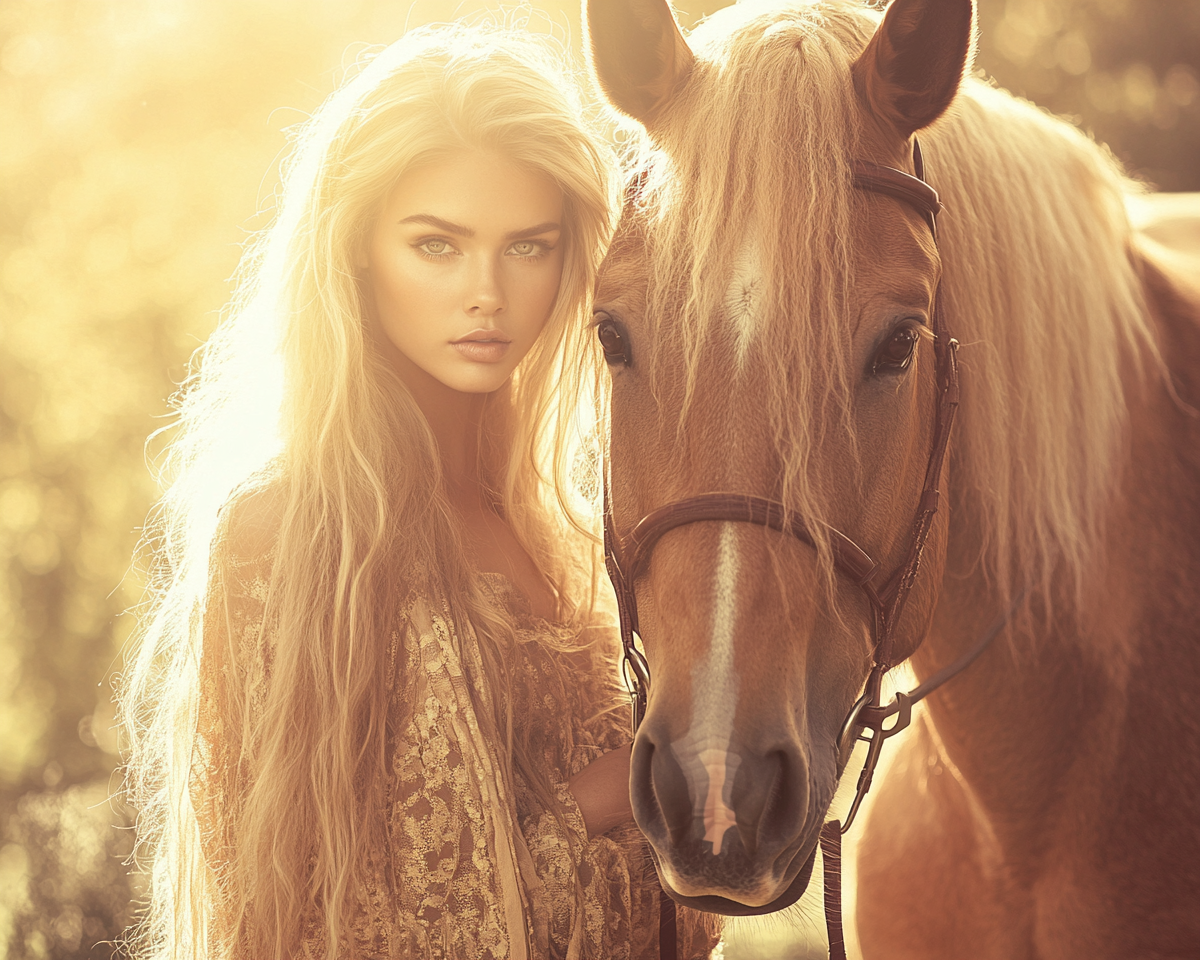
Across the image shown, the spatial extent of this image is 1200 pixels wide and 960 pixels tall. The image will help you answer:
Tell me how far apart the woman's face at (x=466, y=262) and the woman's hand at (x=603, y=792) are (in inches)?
27.4

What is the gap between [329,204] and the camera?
1591mm

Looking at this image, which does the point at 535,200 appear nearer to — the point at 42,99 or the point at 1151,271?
the point at 1151,271

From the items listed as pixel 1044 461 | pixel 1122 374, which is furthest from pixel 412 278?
pixel 1122 374

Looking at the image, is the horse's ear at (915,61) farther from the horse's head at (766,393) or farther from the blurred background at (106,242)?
the blurred background at (106,242)

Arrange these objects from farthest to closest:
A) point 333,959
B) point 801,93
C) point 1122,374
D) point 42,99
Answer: point 42,99
point 1122,374
point 333,959
point 801,93

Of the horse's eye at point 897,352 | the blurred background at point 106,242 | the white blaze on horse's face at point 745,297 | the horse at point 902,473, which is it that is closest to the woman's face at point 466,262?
the horse at point 902,473

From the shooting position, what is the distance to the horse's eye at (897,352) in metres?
1.22

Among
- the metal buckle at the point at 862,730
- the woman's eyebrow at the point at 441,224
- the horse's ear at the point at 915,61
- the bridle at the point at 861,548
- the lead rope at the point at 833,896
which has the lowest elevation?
the lead rope at the point at 833,896

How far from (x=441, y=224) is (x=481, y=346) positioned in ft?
0.70

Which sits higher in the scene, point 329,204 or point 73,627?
point 329,204

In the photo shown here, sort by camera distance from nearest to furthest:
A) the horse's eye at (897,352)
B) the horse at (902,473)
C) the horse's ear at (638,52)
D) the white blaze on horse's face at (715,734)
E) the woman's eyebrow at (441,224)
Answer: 1. the white blaze on horse's face at (715,734)
2. the horse at (902,473)
3. the horse's eye at (897,352)
4. the horse's ear at (638,52)
5. the woman's eyebrow at (441,224)

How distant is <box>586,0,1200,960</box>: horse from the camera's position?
112 cm

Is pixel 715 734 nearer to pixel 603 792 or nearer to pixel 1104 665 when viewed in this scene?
pixel 603 792

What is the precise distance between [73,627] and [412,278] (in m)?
4.64
